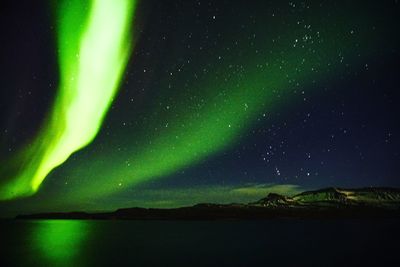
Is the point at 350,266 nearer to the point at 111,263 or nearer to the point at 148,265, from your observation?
the point at 148,265

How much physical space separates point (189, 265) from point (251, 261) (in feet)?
25.2

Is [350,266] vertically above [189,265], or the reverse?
[189,265]

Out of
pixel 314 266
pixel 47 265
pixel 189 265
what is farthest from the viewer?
pixel 47 265

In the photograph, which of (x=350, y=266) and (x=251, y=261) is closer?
(x=350, y=266)

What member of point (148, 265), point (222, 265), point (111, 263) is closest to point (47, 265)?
point (111, 263)

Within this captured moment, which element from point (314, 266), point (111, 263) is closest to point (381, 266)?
point (314, 266)

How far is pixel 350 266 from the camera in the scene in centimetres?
3716

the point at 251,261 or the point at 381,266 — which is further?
the point at 251,261

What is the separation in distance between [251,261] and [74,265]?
1996cm

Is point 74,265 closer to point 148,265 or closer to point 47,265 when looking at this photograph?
point 47,265

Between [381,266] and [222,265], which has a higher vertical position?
[222,265]

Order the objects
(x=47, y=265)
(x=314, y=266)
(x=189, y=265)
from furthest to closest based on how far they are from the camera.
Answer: (x=47, y=265) < (x=189, y=265) < (x=314, y=266)

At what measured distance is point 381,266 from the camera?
121 feet

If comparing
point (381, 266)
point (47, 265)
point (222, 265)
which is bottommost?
point (381, 266)
